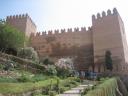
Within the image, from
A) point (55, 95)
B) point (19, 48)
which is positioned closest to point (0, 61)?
point (55, 95)

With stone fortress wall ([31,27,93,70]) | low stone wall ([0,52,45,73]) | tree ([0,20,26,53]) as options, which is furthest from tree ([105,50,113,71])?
tree ([0,20,26,53])

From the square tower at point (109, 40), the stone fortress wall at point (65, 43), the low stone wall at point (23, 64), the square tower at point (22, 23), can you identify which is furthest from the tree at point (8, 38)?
the square tower at point (109, 40)

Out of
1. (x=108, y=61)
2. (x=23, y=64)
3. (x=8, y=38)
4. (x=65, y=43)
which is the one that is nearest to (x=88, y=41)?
(x=65, y=43)

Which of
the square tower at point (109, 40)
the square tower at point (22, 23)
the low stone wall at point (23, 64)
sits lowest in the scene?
the low stone wall at point (23, 64)

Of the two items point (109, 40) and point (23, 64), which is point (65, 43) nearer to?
point (109, 40)

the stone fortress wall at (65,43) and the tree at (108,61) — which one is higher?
the stone fortress wall at (65,43)

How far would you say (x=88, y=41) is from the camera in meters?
22.6

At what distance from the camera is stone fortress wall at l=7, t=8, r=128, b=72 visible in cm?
1970

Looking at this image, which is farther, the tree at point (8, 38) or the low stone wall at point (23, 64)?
the tree at point (8, 38)

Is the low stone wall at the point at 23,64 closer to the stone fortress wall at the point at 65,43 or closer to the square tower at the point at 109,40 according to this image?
the square tower at the point at 109,40

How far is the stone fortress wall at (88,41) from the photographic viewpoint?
1970cm

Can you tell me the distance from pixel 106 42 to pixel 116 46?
4.17 feet

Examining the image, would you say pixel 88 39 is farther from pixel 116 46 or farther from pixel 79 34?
pixel 116 46

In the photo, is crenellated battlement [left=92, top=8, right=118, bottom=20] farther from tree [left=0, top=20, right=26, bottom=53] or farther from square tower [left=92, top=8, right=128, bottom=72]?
tree [left=0, top=20, right=26, bottom=53]
